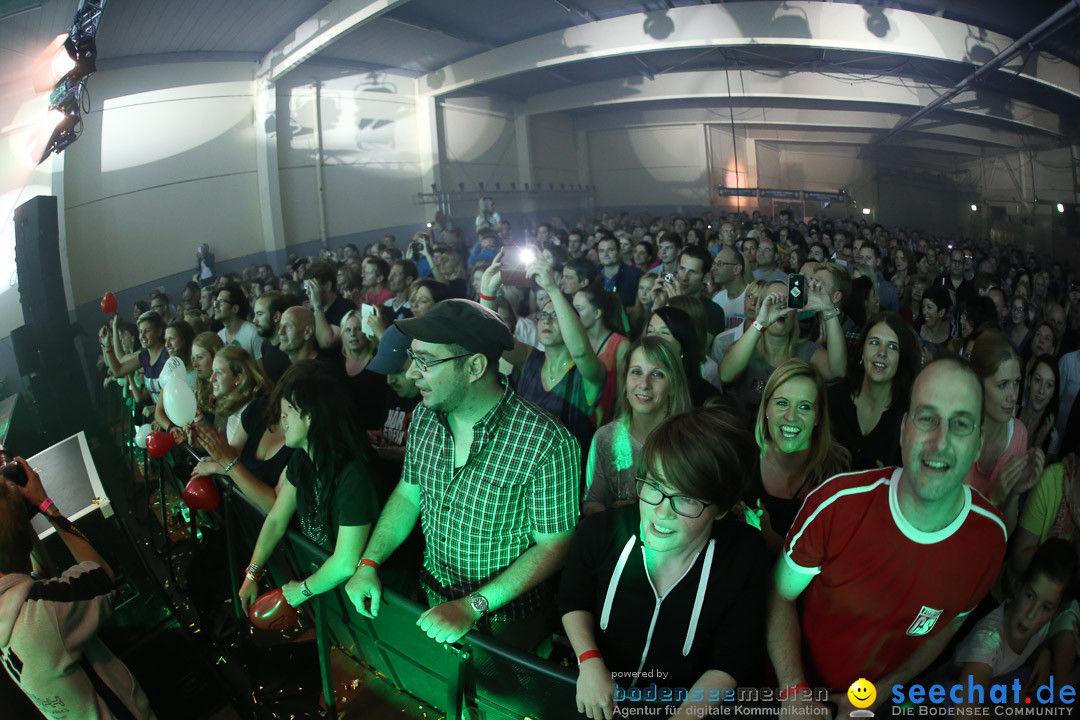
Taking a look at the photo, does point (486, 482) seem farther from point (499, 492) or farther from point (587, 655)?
point (587, 655)

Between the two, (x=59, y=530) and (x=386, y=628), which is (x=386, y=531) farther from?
(x=59, y=530)

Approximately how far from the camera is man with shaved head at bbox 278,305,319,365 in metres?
3.45

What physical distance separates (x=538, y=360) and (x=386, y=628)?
62.6 inches

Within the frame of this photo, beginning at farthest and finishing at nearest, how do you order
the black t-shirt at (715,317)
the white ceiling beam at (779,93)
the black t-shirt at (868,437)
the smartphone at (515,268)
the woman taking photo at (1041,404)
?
the white ceiling beam at (779,93) → the black t-shirt at (715,317) → the smartphone at (515,268) → the woman taking photo at (1041,404) → the black t-shirt at (868,437)

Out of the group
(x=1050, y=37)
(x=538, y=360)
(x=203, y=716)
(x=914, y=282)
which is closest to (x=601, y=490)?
(x=538, y=360)

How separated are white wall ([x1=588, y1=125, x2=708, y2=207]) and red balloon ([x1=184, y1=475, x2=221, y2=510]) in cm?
1735

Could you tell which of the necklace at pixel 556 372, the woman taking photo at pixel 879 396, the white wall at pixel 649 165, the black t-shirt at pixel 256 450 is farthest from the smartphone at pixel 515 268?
the white wall at pixel 649 165

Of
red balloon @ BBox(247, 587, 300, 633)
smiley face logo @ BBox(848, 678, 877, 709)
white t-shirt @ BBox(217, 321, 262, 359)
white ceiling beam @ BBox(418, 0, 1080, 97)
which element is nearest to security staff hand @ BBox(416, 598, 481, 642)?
red balloon @ BBox(247, 587, 300, 633)

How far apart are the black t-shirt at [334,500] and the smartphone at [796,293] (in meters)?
2.10

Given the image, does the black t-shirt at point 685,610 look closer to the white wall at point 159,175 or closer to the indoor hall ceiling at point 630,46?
the indoor hall ceiling at point 630,46

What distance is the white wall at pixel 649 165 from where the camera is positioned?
56.5 feet

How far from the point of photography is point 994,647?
1627 millimetres

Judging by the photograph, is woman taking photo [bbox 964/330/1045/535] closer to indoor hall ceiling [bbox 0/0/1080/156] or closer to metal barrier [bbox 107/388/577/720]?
metal barrier [bbox 107/388/577/720]

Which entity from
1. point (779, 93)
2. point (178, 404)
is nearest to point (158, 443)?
point (178, 404)
